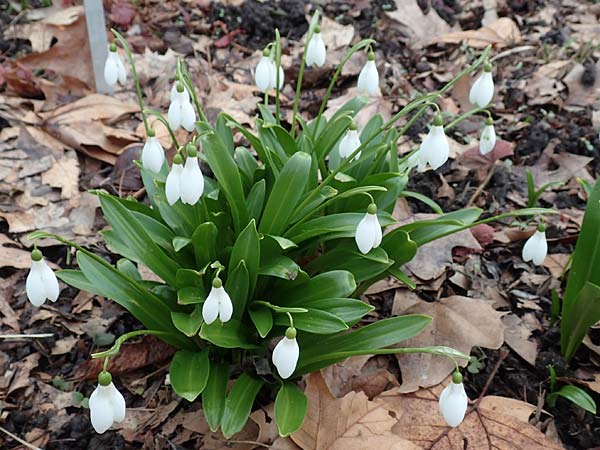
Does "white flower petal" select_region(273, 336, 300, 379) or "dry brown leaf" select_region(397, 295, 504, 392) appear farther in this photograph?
"dry brown leaf" select_region(397, 295, 504, 392)

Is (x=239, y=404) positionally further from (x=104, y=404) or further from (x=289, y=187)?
(x=289, y=187)

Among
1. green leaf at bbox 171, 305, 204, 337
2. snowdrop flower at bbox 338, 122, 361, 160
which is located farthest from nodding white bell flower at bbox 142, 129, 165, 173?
snowdrop flower at bbox 338, 122, 361, 160

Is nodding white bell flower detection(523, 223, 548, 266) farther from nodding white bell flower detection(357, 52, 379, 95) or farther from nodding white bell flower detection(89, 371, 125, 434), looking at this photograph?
nodding white bell flower detection(89, 371, 125, 434)

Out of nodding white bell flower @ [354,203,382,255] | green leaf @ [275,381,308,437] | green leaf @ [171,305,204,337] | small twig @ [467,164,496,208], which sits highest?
nodding white bell flower @ [354,203,382,255]

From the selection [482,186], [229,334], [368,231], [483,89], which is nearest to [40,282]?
[229,334]

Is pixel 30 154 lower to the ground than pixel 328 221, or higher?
lower

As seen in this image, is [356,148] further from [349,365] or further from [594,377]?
[594,377]

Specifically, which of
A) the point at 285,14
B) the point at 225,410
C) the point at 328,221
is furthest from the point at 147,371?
the point at 285,14
